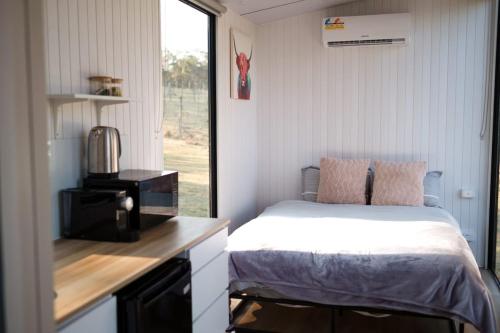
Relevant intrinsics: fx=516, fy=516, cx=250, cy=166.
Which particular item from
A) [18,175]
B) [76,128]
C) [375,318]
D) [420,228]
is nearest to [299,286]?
[375,318]

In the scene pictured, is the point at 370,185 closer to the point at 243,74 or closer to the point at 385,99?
the point at 385,99

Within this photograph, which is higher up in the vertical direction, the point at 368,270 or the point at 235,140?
the point at 235,140

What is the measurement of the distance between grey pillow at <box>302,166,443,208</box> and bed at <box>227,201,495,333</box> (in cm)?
102

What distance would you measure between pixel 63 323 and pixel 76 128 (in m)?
1.24

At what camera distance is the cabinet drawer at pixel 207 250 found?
2.38 metres

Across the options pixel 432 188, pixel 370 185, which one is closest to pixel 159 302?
pixel 370 185

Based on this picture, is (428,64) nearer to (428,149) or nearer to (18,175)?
(428,149)

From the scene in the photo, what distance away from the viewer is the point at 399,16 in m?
4.66

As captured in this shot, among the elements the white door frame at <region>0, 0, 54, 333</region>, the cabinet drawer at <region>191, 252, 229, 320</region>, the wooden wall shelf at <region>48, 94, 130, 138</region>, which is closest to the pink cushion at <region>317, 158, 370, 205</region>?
the cabinet drawer at <region>191, 252, 229, 320</region>

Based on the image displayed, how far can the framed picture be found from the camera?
4.48 meters

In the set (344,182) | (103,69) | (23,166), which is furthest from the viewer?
(344,182)

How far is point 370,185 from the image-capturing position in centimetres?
482

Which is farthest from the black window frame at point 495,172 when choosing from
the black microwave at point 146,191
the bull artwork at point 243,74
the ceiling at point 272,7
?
the black microwave at point 146,191

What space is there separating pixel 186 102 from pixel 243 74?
114cm
